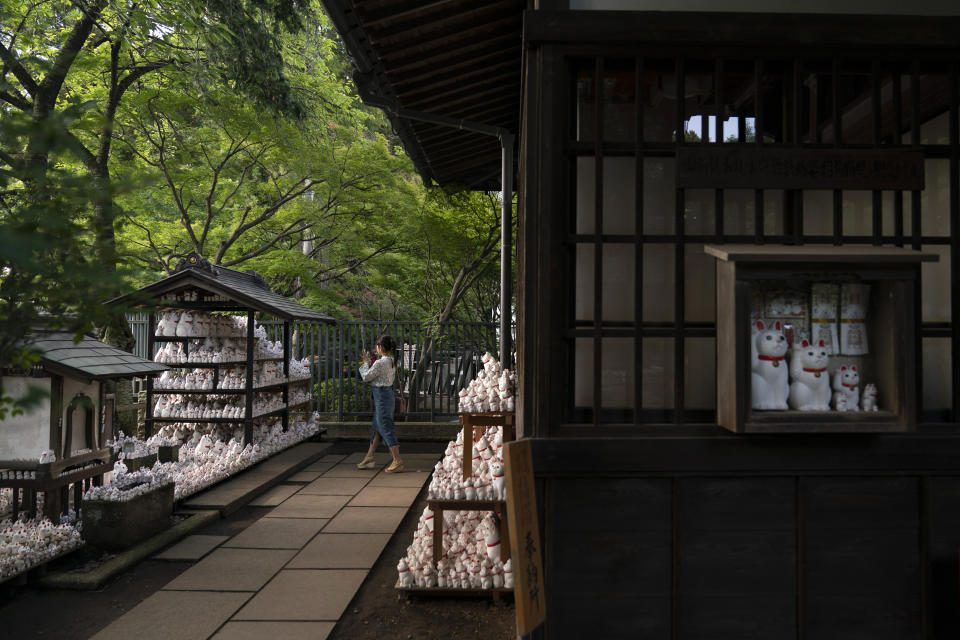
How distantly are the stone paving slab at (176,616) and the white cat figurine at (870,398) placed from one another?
4.27 metres

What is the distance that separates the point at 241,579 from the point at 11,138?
440cm

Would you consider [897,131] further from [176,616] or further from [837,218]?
[176,616]

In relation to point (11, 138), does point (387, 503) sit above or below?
below

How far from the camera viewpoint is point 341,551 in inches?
226

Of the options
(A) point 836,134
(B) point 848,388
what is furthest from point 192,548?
(A) point 836,134

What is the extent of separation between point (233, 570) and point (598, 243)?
14.0 feet

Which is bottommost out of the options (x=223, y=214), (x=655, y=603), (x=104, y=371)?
(x=655, y=603)

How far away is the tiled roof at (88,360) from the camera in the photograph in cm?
529

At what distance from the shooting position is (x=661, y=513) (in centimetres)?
333

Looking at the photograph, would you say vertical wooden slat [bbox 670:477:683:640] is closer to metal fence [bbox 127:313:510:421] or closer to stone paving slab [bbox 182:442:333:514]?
stone paving slab [bbox 182:442:333:514]

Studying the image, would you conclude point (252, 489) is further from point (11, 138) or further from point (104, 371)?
point (11, 138)

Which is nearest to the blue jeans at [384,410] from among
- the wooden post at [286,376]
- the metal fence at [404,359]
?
the wooden post at [286,376]

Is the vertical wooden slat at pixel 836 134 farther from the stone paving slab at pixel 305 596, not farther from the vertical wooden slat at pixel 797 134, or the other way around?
the stone paving slab at pixel 305 596

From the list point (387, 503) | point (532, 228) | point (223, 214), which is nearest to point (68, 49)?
point (223, 214)
